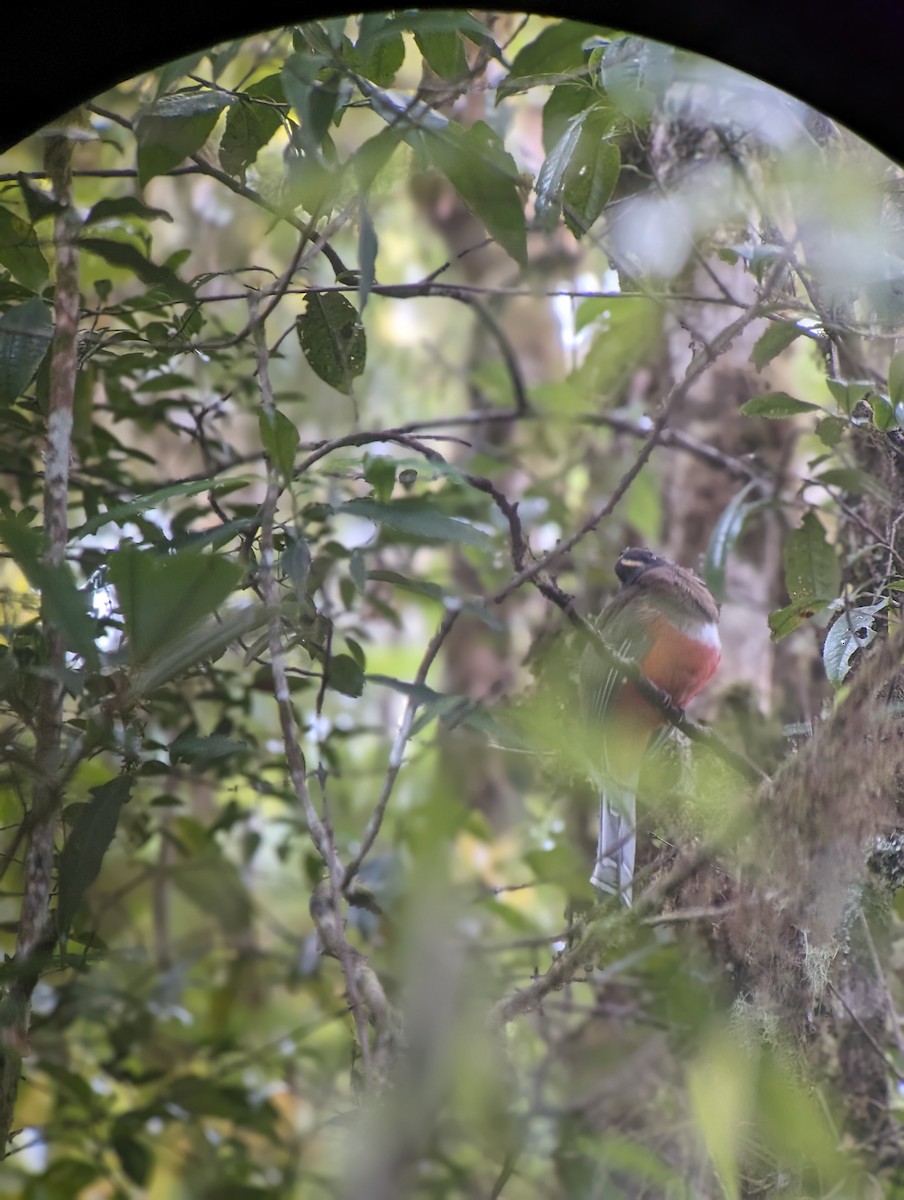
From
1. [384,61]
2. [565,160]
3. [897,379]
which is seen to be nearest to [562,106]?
Answer: [565,160]

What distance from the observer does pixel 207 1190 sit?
1207mm

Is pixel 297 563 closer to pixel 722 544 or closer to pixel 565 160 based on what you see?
pixel 565 160

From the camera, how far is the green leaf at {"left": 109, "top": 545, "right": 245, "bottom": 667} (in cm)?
81

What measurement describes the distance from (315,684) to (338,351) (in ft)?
1.36

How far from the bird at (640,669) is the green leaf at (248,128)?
0.59 metres

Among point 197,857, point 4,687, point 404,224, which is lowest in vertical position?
point 4,687

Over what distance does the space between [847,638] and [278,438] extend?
49 centimetres

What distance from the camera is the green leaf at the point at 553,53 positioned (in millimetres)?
921

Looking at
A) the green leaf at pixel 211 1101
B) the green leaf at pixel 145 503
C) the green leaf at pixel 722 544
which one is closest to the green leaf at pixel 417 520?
the green leaf at pixel 145 503

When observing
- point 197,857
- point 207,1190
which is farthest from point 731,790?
point 197,857

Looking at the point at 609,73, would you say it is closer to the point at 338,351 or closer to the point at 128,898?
the point at 338,351

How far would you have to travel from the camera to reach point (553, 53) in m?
0.94

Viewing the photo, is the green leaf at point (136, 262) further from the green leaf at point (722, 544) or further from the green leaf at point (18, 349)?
the green leaf at point (722, 544)

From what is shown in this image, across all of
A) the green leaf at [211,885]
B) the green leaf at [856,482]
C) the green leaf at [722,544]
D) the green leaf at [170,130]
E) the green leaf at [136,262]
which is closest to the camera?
the green leaf at [170,130]
